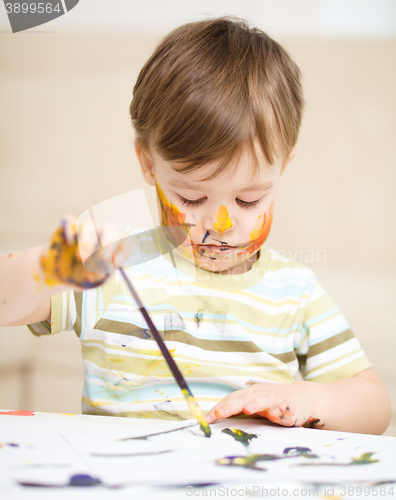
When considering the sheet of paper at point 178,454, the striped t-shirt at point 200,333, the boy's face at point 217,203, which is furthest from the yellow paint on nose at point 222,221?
the sheet of paper at point 178,454

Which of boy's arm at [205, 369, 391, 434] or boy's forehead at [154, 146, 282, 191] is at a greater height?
boy's forehead at [154, 146, 282, 191]

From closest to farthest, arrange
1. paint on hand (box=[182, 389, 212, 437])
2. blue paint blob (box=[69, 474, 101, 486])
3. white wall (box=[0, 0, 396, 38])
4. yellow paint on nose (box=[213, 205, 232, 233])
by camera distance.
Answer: blue paint blob (box=[69, 474, 101, 486]) < paint on hand (box=[182, 389, 212, 437]) < yellow paint on nose (box=[213, 205, 232, 233]) < white wall (box=[0, 0, 396, 38])

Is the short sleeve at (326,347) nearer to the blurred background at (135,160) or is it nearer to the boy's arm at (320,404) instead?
the boy's arm at (320,404)

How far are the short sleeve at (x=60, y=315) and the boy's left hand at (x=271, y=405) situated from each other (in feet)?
0.69

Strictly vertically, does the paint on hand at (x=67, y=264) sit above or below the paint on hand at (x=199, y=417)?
above

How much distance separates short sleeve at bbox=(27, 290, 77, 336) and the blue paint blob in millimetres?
252

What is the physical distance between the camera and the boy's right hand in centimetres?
33

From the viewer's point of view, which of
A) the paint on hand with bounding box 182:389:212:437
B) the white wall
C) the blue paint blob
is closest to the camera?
the blue paint blob

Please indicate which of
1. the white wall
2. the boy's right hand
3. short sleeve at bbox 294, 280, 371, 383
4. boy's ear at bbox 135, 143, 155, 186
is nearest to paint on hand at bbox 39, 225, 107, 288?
the boy's right hand

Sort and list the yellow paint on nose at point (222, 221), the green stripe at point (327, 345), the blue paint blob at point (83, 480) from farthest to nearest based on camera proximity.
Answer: the green stripe at point (327, 345) < the yellow paint on nose at point (222, 221) < the blue paint blob at point (83, 480)

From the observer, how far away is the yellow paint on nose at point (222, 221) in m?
0.49

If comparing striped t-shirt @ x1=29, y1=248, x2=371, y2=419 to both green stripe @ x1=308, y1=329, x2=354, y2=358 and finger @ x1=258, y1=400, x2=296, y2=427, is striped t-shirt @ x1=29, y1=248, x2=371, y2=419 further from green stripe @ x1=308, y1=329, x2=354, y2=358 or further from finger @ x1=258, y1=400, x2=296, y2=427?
finger @ x1=258, y1=400, x2=296, y2=427

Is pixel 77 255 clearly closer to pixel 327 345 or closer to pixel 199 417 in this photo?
pixel 199 417

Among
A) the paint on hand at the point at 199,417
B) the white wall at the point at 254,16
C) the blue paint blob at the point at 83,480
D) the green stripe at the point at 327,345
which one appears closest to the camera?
the blue paint blob at the point at 83,480
